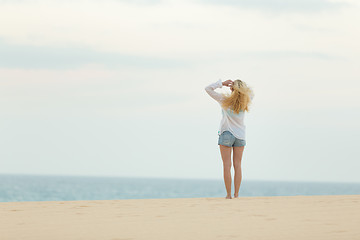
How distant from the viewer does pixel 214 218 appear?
726 cm

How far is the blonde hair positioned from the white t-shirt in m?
0.07

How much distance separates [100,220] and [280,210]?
2.49 m

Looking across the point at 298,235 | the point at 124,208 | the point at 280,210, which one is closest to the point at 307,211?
the point at 280,210

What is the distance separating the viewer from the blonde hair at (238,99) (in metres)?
9.30

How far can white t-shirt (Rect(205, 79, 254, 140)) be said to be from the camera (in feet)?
30.8

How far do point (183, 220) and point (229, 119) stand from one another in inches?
107

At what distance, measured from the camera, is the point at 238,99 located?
9.32m

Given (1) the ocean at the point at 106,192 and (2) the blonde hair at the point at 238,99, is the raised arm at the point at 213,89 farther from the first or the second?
(1) the ocean at the point at 106,192

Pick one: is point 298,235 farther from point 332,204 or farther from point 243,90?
point 243,90

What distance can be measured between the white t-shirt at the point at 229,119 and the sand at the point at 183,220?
3.61 ft

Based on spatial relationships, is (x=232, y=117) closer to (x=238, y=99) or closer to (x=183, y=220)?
(x=238, y=99)

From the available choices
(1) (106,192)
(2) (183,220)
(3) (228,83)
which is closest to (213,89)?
(3) (228,83)

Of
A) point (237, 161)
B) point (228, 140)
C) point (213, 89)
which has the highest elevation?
point (213, 89)

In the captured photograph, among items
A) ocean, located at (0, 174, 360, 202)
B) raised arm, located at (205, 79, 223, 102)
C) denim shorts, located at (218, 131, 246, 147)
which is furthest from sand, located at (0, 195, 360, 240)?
ocean, located at (0, 174, 360, 202)
